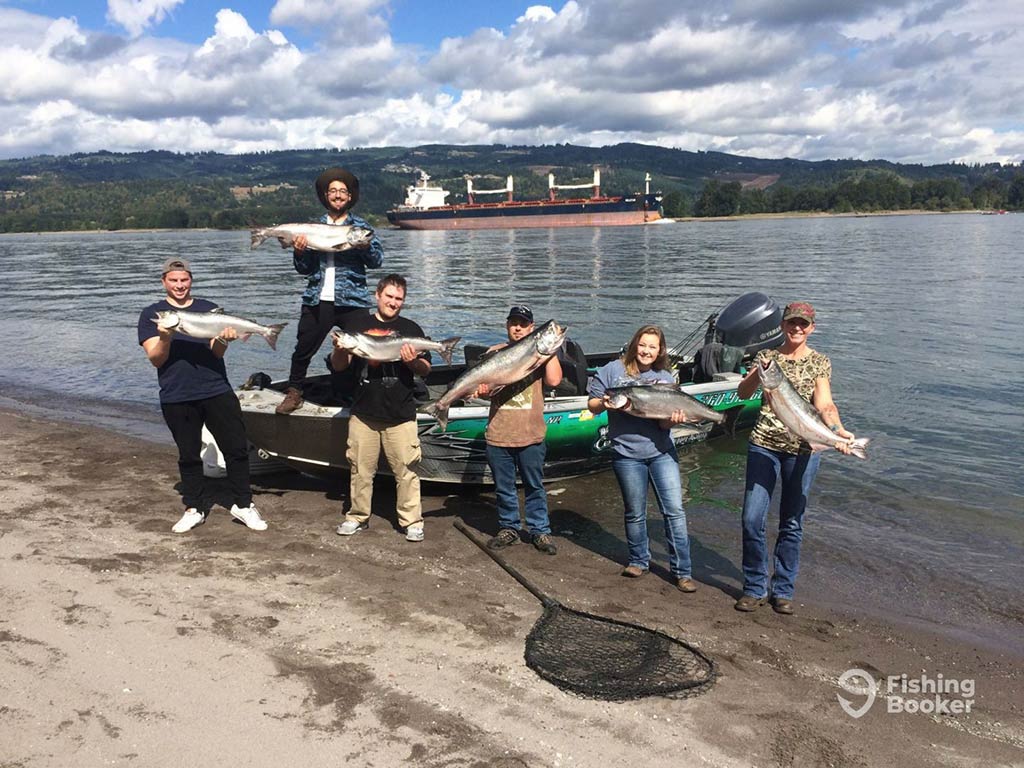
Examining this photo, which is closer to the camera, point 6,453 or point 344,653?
point 344,653

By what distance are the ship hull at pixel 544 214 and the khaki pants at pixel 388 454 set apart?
338 ft

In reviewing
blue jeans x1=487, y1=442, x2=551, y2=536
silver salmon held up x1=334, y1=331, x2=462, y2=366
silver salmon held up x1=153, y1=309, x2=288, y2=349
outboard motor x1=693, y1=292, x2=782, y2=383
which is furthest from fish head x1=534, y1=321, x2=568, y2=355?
outboard motor x1=693, y1=292, x2=782, y2=383

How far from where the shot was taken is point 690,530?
7691 millimetres

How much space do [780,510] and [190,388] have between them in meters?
4.56

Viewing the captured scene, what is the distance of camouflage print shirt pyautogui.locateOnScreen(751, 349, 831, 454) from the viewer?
193 inches

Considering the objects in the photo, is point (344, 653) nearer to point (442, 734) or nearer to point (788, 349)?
point (442, 734)

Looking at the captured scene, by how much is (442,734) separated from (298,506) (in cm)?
424

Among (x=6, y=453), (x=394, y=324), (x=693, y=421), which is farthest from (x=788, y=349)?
(x=6, y=453)

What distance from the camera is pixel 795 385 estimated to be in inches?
194

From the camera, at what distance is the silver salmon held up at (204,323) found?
5445mm

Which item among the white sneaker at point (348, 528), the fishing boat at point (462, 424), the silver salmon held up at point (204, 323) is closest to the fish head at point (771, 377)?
the fishing boat at point (462, 424)

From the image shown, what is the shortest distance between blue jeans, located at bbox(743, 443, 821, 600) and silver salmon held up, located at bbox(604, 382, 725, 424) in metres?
0.49

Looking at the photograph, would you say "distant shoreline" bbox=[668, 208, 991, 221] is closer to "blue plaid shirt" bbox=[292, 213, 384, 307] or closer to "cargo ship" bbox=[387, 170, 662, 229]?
"cargo ship" bbox=[387, 170, 662, 229]

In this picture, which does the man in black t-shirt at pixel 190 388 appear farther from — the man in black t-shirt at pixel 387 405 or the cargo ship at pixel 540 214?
the cargo ship at pixel 540 214
